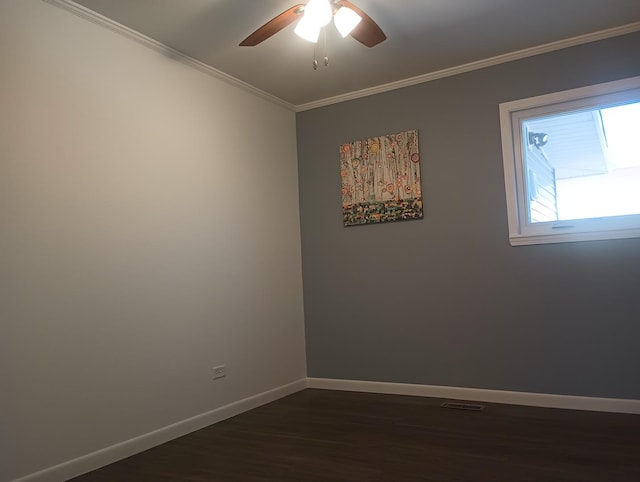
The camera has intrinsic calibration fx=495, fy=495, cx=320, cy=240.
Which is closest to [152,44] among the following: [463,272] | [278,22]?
[278,22]

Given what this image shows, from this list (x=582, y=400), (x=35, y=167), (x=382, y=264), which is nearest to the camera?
(x=35, y=167)

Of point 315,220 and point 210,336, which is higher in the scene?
point 315,220

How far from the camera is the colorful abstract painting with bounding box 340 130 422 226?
12.7ft

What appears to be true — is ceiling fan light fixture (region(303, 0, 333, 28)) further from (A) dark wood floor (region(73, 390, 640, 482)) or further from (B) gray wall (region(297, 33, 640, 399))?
(A) dark wood floor (region(73, 390, 640, 482))

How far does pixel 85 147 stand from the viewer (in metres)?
2.65

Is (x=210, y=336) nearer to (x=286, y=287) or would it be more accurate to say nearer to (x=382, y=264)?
(x=286, y=287)

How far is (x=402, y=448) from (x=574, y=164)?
2233 millimetres

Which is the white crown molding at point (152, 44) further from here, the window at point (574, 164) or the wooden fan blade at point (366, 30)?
the window at point (574, 164)

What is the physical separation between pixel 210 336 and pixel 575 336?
2425 mm

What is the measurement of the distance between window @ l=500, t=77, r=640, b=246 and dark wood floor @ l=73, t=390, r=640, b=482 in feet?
3.98

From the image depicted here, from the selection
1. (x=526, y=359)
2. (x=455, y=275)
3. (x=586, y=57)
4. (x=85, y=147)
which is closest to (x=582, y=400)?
(x=526, y=359)

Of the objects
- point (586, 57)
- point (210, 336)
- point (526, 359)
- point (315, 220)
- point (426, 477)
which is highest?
point (586, 57)

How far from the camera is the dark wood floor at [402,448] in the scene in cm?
232

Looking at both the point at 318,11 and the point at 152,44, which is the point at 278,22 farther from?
the point at 152,44
